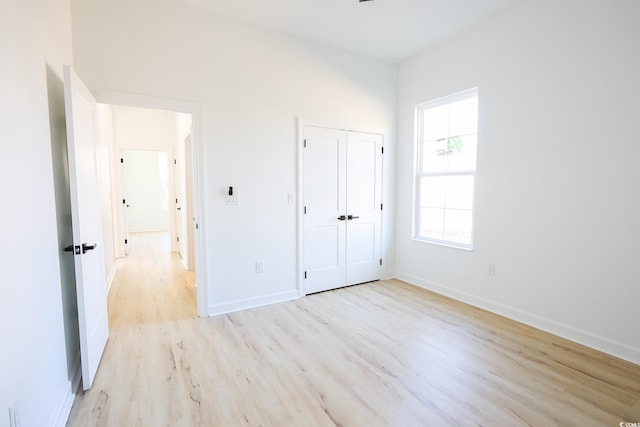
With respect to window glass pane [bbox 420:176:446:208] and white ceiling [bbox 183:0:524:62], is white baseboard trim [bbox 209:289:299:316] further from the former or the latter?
white ceiling [bbox 183:0:524:62]

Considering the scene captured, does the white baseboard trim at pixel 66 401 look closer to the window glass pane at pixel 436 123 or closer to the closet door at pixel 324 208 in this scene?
the closet door at pixel 324 208

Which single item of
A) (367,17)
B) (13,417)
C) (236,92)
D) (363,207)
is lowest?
(13,417)

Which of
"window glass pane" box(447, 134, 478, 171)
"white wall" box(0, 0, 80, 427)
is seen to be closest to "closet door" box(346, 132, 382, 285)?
"window glass pane" box(447, 134, 478, 171)

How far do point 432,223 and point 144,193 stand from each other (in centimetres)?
868

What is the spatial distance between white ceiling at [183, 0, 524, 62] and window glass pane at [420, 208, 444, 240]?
2.08 metres

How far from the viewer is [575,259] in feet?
8.96

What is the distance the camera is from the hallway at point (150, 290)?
10.7ft

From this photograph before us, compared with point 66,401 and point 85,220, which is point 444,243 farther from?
point 66,401

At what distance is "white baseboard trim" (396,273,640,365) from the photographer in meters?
2.45

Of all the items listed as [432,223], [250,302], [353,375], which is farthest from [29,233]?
[432,223]

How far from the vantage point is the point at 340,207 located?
408 cm

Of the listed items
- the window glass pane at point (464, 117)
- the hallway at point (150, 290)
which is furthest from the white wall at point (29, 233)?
the window glass pane at point (464, 117)

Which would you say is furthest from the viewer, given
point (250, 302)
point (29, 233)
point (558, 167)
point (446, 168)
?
point (446, 168)

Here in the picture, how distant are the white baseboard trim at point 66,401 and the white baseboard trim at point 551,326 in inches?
143
